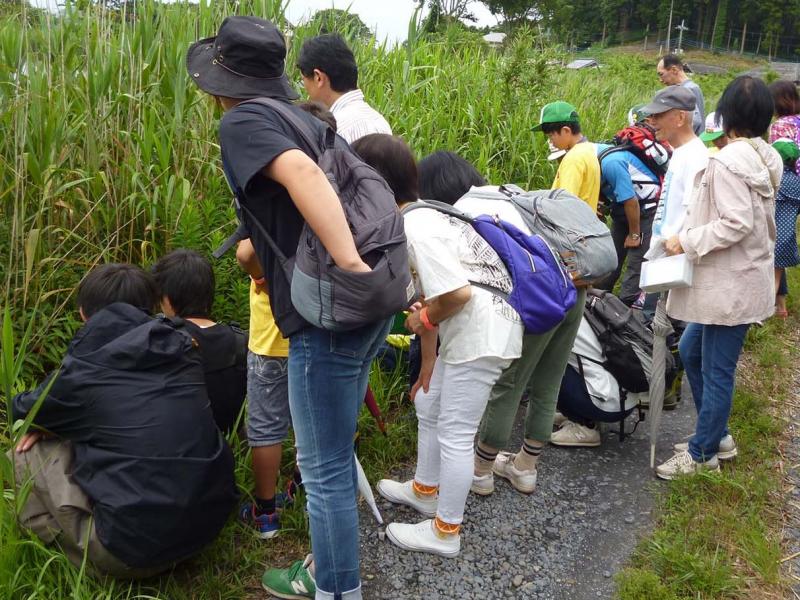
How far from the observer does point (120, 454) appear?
2.13 meters

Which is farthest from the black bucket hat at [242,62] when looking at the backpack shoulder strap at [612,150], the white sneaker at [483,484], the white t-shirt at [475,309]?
Result: the backpack shoulder strap at [612,150]

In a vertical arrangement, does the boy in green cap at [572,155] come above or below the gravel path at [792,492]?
above

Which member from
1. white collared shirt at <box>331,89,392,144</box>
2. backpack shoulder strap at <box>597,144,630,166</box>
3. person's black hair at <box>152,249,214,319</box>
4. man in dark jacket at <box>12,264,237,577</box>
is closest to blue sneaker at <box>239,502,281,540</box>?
man in dark jacket at <box>12,264,237,577</box>

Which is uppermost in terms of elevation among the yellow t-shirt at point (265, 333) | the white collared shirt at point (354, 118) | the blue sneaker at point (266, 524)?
the white collared shirt at point (354, 118)

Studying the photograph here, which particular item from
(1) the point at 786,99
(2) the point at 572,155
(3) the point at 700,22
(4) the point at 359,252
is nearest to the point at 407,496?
(4) the point at 359,252

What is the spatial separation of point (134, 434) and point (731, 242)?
2.39 metres

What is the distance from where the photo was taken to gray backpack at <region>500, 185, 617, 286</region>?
284cm

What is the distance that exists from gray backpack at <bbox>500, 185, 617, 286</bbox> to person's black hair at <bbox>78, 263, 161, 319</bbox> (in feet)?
4.86

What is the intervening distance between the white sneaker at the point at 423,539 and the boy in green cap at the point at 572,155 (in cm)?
251

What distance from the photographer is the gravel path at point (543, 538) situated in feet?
8.37

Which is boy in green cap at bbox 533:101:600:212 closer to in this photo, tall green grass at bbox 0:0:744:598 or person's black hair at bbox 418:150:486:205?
tall green grass at bbox 0:0:744:598

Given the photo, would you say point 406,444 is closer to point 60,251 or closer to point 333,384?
point 333,384

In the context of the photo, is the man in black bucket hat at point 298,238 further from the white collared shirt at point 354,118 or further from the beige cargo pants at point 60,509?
the white collared shirt at point 354,118

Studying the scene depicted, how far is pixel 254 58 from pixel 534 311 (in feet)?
4.16
